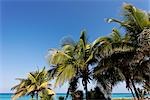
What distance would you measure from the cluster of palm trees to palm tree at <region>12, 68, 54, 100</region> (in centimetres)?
294

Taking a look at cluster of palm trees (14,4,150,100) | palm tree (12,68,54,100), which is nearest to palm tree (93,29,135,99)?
cluster of palm trees (14,4,150,100)

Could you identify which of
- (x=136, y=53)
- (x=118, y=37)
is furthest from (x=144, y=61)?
(x=118, y=37)

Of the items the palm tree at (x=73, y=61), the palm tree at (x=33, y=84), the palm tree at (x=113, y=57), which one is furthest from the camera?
the palm tree at (x=33, y=84)

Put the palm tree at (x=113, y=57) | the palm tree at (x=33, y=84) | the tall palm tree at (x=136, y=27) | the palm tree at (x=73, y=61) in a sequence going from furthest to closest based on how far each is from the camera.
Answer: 1. the palm tree at (x=33, y=84)
2. the palm tree at (x=73, y=61)
3. the palm tree at (x=113, y=57)
4. the tall palm tree at (x=136, y=27)

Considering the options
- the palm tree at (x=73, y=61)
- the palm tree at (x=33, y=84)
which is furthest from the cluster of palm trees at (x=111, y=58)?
the palm tree at (x=33, y=84)

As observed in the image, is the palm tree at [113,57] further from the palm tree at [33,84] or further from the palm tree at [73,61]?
the palm tree at [33,84]

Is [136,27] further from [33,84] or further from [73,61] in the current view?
[33,84]

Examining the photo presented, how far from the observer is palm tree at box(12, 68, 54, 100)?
2241cm

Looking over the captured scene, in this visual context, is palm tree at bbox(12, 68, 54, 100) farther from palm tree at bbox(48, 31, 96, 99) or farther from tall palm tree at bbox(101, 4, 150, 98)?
tall palm tree at bbox(101, 4, 150, 98)

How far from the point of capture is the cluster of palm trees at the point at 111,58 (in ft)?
48.2

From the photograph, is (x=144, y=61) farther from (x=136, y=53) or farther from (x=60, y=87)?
(x=60, y=87)

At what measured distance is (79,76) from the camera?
1920cm

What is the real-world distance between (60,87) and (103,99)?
2.95 metres

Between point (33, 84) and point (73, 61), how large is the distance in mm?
5132
